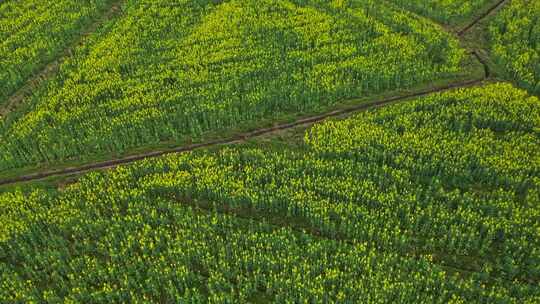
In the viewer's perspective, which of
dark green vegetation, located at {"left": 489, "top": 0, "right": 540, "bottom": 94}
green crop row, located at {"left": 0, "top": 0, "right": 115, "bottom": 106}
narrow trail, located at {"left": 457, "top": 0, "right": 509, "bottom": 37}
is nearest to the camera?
dark green vegetation, located at {"left": 489, "top": 0, "right": 540, "bottom": 94}

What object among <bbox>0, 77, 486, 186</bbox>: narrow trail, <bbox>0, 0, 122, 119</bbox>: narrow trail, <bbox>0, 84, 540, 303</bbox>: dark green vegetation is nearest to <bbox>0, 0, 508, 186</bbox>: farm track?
<bbox>0, 77, 486, 186</bbox>: narrow trail

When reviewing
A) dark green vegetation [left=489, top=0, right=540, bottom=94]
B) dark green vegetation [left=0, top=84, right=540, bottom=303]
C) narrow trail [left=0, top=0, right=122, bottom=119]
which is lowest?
dark green vegetation [left=0, top=84, right=540, bottom=303]

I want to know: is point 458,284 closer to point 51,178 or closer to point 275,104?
point 275,104

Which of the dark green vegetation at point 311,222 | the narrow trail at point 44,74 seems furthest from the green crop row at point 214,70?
the dark green vegetation at point 311,222

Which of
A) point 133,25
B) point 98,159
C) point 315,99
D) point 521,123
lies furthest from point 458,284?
point 133,25

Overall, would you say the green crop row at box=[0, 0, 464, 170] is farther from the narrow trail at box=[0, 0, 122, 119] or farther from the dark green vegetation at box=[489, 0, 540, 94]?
the dark green vegetation at box=[489, 0, 540, 94]

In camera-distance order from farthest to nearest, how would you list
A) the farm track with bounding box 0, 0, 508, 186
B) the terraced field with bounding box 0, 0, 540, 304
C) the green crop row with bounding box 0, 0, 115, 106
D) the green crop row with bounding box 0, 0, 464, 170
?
1. the green crop row with bounding box 0, 0, 115, 106
2. the green crop row with bounding box 0, 0, 464, 170
3. the farm track with bounding box 0, 0, 508, 186
4. the terraced field with bounding box 0, 0, 540, 304

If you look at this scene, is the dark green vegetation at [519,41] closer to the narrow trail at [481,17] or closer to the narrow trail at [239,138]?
the narrow trail at [481,17]

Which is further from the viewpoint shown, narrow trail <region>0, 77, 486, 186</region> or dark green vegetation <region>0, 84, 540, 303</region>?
narrow trail <region>0, 77, 486, 186</region>
